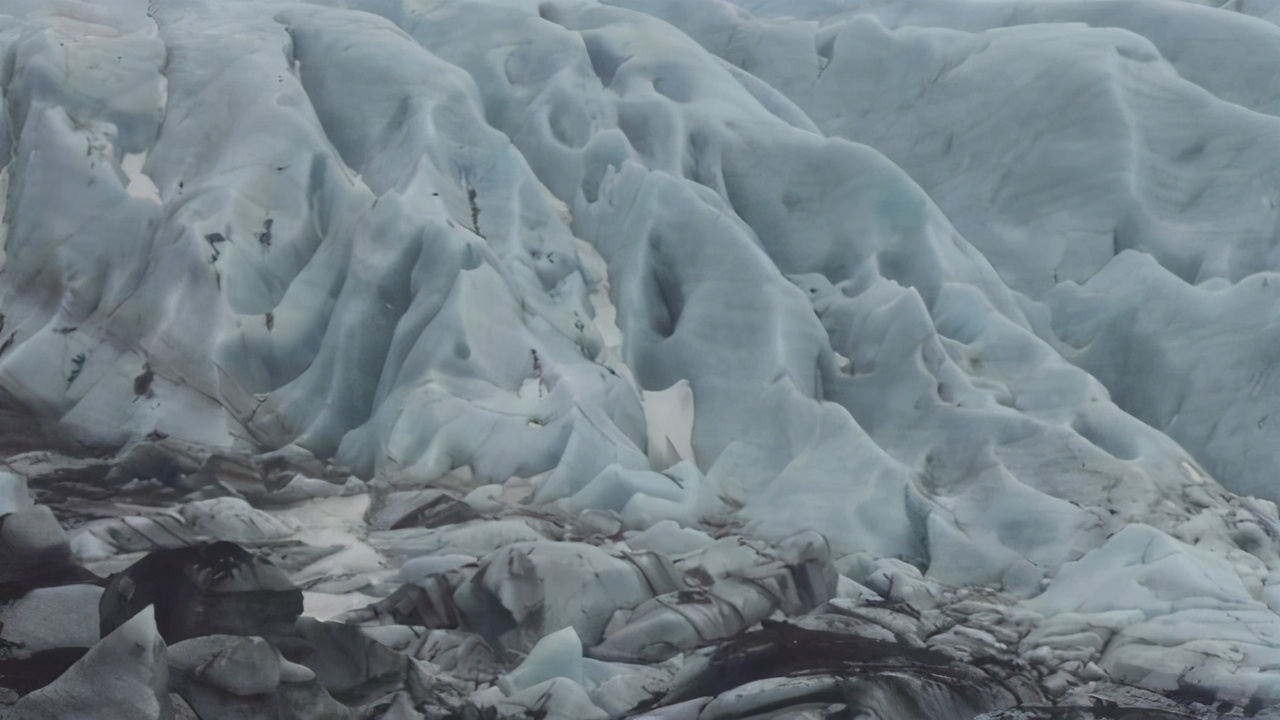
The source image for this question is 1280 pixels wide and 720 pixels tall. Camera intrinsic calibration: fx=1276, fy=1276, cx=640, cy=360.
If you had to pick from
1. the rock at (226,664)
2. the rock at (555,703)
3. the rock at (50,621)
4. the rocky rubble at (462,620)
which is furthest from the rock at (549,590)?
the rock at (50,621)

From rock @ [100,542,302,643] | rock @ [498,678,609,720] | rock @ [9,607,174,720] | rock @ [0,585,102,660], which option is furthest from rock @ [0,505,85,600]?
rock @ [498,678,609,720]

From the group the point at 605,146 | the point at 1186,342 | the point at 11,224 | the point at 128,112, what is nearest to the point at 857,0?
the point at 605,146

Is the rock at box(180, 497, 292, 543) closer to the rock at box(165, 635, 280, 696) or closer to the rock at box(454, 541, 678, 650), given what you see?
the rock at box(454, 541, 678, 650)

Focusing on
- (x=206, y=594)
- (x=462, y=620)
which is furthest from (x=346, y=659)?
(x=462, y=620)

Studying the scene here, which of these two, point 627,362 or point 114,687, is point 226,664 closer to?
point 114,687

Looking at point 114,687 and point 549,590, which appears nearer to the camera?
point 114,687

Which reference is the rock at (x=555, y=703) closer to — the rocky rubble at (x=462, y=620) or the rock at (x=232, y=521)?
the rocky rubble at (x=462, y=620)
